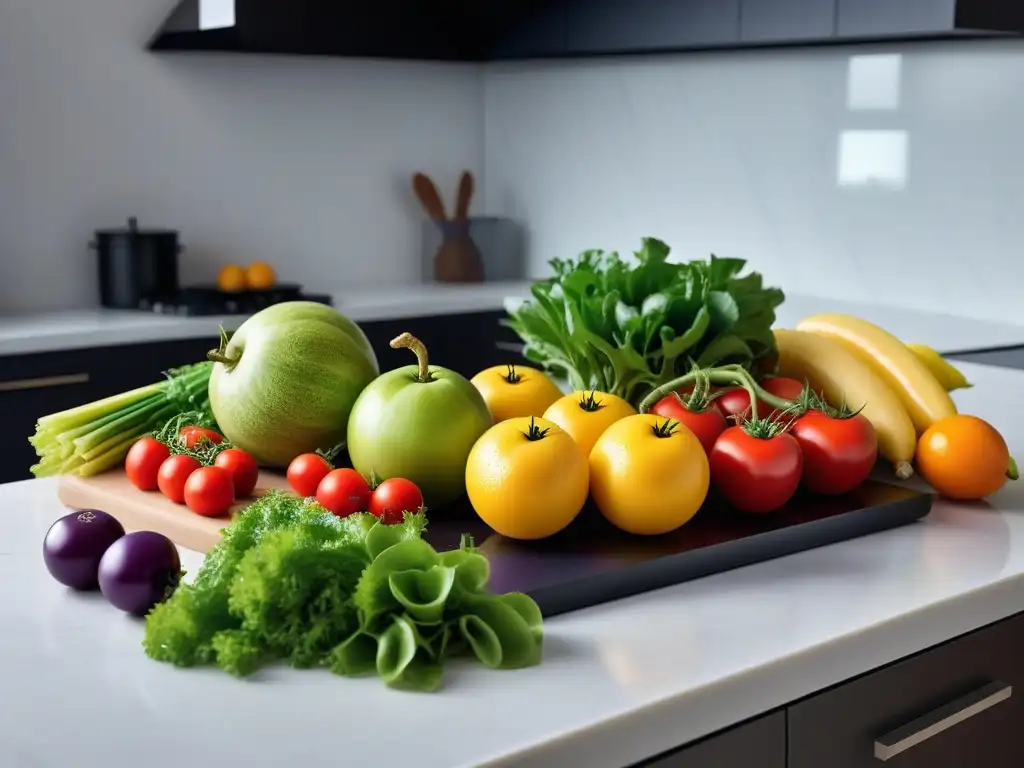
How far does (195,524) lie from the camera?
1.17 meters

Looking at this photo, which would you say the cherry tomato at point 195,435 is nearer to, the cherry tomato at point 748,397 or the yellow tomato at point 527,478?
the yellow tomato at point 527,478

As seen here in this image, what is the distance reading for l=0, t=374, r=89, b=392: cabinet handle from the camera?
8.96 ft

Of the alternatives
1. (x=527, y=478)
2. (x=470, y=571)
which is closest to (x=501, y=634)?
(x=470, y=571)

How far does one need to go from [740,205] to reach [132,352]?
165 centimetres

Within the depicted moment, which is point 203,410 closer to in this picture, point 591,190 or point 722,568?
point 722,568

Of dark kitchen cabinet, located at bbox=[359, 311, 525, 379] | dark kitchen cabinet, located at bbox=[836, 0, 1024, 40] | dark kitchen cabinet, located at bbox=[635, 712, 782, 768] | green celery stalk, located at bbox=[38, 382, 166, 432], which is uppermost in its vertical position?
dark kitchen cabinet, located at bbox=[836, 0, 1024, 40]

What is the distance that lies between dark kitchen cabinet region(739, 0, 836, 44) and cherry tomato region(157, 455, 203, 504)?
202 centimetres

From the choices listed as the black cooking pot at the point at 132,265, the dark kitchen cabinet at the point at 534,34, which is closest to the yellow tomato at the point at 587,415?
the black cooking pot at the point at 132,265

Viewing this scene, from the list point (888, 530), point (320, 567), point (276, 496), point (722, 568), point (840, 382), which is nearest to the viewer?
point (320, 567)

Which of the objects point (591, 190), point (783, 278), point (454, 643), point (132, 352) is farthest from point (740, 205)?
point (454, 643)

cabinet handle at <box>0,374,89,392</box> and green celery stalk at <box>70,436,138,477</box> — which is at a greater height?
green celery stalk at <box>70,436,138,477</box>

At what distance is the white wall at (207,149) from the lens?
3.32 meters

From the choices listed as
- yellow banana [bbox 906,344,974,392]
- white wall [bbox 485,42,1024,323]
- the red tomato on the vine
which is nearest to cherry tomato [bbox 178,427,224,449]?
the red tomato on the vine

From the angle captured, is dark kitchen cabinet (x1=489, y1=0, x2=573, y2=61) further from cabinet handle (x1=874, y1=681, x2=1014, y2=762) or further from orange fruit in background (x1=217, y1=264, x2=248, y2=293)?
cabinet handle (x1=874, y1=681, x2=1014, y2=762)
